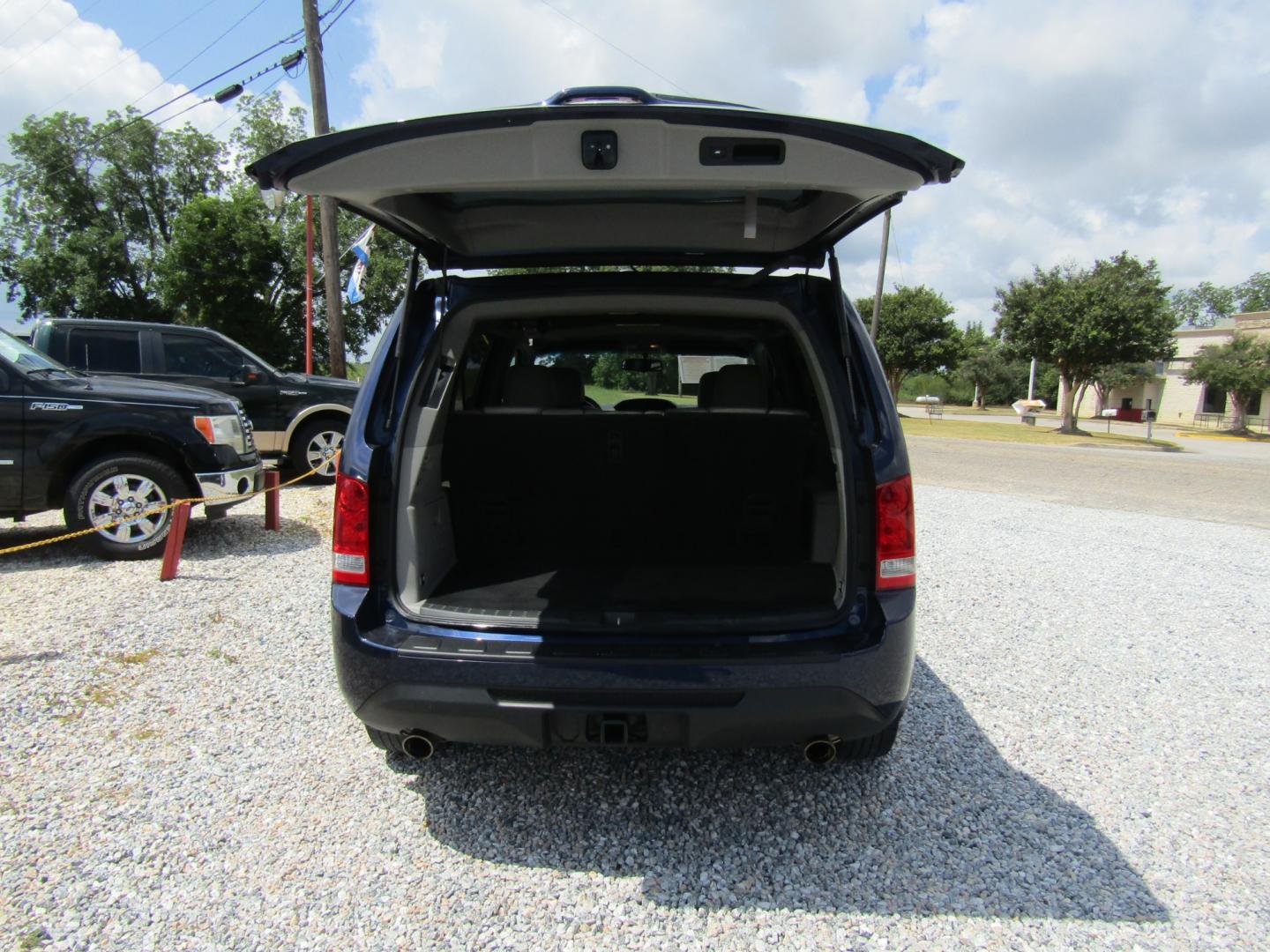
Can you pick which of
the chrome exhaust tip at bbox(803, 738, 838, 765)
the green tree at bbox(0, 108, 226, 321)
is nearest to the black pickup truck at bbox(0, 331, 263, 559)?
the chrome exhaust tip at bbox(803, 738, 838, 765)

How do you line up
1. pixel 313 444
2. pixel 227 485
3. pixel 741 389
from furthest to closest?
pixel 313 444 < pixel 227 485 < pixel 741 389

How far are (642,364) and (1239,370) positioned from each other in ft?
141

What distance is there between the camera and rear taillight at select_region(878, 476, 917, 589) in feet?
7.66

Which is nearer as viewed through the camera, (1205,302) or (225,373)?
(225,373)

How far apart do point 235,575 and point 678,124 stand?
193 inches

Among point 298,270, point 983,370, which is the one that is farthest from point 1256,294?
point 298,270

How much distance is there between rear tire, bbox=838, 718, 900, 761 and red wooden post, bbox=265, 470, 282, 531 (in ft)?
18.7

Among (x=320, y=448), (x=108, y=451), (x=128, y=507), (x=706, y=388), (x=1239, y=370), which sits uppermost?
(x=1239, y=370)

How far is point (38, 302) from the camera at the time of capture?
31.2 meters

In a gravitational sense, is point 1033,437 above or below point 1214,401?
below

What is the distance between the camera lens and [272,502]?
6730 millimetres

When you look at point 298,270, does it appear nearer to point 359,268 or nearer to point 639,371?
point 359,268

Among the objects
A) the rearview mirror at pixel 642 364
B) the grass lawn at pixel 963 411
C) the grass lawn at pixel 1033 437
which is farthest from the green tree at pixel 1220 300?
the rearview mirror at pixel 642 364

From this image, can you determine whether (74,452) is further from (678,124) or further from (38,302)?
(38,302)
